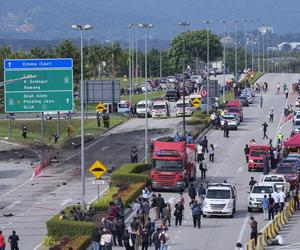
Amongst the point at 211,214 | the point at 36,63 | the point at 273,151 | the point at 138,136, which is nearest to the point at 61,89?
the point at 36,63

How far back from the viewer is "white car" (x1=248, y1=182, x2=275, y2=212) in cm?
5588

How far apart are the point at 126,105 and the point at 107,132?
21224mm

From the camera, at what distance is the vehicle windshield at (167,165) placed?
6262 centimetres

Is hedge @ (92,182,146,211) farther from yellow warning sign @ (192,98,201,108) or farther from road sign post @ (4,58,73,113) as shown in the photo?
yellow warning sign @ (192,98,201,108)

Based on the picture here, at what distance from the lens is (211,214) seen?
54.5m

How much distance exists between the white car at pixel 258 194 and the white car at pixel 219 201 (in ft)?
4.58

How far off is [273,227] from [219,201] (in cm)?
512

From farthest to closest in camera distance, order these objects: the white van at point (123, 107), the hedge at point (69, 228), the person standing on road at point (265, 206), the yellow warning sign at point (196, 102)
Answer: the white van at point (123, 107)
the yellow warning sign at point (196, 102)
the person standing on road at point (265, 206)
the hedge at point (69, 228)

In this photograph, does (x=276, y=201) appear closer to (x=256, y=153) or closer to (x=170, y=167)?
(x=170, y=167)

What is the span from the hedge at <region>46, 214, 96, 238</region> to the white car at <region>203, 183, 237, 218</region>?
8114 millimetres

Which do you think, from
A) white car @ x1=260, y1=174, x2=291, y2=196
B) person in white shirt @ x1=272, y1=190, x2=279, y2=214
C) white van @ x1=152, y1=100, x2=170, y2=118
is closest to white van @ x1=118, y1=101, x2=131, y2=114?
white van @ x1=152, y1=100, x2=170, y2=118

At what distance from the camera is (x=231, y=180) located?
68.2 metres

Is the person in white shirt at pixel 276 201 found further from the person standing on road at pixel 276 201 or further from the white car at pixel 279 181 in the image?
the white car at pixel 279 181

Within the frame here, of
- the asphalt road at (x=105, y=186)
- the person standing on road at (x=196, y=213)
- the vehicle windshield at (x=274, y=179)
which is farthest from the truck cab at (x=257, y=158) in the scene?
the person standing on road at (x=196, y=213)
